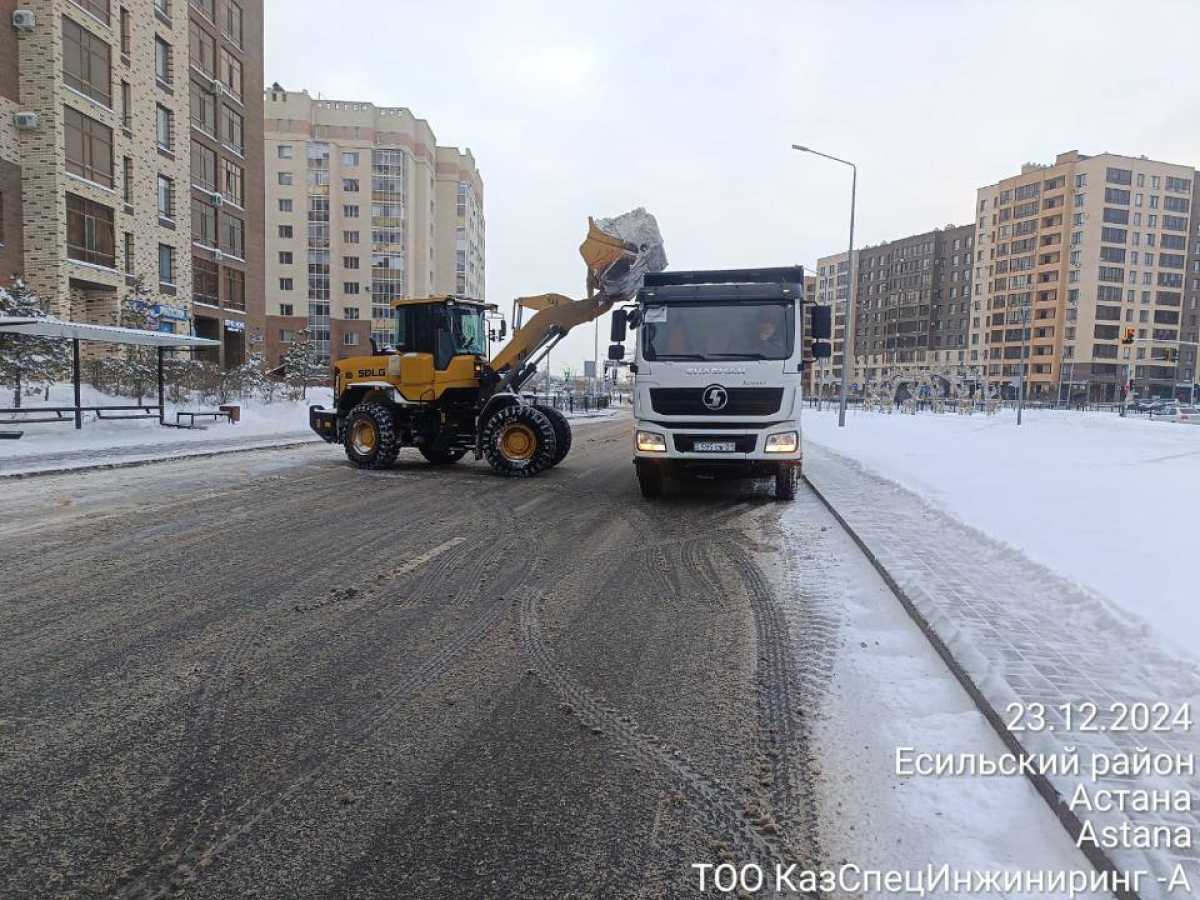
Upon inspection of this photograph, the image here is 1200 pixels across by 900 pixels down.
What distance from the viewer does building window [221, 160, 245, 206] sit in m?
44.2

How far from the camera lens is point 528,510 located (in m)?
9.42

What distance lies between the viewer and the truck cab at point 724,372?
31.4 feet

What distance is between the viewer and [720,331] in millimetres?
9812

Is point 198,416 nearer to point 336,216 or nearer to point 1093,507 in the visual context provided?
point 1093,507

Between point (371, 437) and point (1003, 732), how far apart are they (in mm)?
12333

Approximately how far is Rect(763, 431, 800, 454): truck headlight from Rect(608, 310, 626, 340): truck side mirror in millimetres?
2438

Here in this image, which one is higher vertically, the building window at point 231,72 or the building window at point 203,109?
the building window at point 231,72

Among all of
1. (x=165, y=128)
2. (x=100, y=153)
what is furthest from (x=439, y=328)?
(x=165, y=128)

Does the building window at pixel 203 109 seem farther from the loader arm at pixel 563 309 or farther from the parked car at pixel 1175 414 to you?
the parked car at pixel 1175 414

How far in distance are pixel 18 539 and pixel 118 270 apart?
32427 millimetres

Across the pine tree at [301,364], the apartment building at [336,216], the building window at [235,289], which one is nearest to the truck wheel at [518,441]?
the pine tree at [301,364]

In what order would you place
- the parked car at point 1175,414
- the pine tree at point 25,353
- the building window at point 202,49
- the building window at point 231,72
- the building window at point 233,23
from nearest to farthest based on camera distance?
the pine tree at point 25,353 < the building window at point 202,49 < the building window at point 231,72 < the building window at point 233,23 < the parked car at point 1175,414

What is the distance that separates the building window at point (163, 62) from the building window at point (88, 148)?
635 centimetres

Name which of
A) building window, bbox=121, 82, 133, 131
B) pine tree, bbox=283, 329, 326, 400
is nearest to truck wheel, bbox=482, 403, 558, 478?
pine tree, bbox=283, 329, 326, 400
